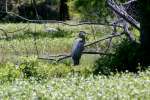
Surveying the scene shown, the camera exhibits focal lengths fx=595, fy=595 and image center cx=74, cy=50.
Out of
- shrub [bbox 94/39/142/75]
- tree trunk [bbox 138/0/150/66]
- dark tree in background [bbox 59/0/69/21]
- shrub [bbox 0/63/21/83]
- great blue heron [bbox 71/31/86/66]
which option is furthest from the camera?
dark tree in background [bbox 59/0/69/21]

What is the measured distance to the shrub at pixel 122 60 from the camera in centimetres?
1295

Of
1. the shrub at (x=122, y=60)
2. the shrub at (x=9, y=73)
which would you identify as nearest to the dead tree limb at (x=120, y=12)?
the shrub at (x=122, y=60)

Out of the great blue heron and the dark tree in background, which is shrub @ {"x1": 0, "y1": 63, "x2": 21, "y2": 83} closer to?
the great blue heron

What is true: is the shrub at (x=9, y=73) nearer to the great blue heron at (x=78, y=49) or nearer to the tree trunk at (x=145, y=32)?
the great blue heron at (x=78, y=49)

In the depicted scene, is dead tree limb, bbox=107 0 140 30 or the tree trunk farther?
dead tree limb, bbox=107 0 140 30

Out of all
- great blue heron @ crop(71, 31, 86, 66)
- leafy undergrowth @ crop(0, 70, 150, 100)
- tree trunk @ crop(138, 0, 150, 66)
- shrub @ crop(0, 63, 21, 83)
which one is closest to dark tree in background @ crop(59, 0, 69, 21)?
great blue heron @ crop(71, 31, 86, 66)

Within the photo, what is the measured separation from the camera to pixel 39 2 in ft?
151

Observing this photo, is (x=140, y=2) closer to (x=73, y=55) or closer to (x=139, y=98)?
(x=73, y=55)

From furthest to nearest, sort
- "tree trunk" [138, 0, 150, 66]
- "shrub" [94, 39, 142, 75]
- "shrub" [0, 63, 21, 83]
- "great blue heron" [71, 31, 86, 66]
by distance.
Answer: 1. "great blue heron" [71, 31, 86, 66]
2. "shrub" [94, 39, 142, 75]
3. "tree trunk" [138, 0, 150, 66]
4. "shrub" [0, 63, 21, 83]

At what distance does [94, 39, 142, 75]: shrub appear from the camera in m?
12.9

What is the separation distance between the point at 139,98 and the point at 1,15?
37014 millimetres

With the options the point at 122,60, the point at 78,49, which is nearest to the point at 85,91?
the point at 122,60

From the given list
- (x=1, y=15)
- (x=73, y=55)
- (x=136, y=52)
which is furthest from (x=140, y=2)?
(x=1, y=15)

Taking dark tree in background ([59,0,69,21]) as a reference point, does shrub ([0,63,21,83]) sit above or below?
above
